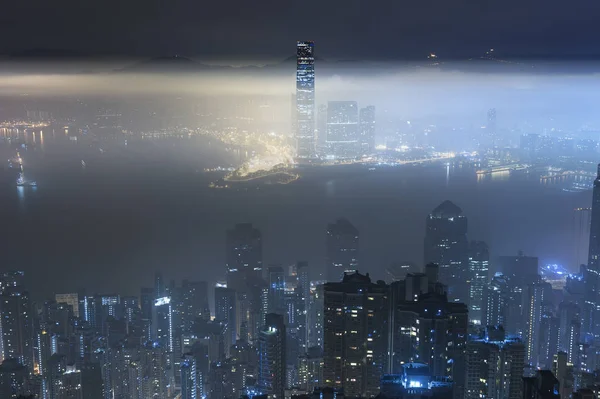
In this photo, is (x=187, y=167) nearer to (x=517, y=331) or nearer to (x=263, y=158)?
(x=263, y=158)

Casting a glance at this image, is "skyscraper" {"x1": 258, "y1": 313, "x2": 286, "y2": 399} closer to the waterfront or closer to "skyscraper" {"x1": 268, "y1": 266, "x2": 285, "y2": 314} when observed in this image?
"skyscraper" {"x1": 268, "y1": 266, "x2": 285, "y2": 314}

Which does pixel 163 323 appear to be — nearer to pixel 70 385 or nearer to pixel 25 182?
pixel 70 385

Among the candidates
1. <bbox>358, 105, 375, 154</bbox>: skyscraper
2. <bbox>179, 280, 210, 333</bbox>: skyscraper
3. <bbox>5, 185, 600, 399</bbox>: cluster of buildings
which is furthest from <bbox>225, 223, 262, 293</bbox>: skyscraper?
<bbox>358, 105, 375, 154</bbox>: skyscraper

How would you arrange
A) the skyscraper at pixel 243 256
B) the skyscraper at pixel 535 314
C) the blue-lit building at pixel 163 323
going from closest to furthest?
1. the skyscraper at pixel 535 314
2. the skyscraper at pixel 243 256
3. the blue-lit building at pixel 163 323

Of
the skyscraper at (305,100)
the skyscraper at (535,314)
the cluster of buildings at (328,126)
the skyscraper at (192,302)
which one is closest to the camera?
the skyscraper at (305,100)

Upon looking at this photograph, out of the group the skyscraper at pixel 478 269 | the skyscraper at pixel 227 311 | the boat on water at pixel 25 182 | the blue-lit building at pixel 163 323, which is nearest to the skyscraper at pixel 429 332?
the skyscraper at pixel 478 269

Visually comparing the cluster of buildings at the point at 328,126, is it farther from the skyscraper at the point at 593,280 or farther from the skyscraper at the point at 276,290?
the skyscraper at the point at 593,280

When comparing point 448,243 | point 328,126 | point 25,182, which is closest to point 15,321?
point 25,182
